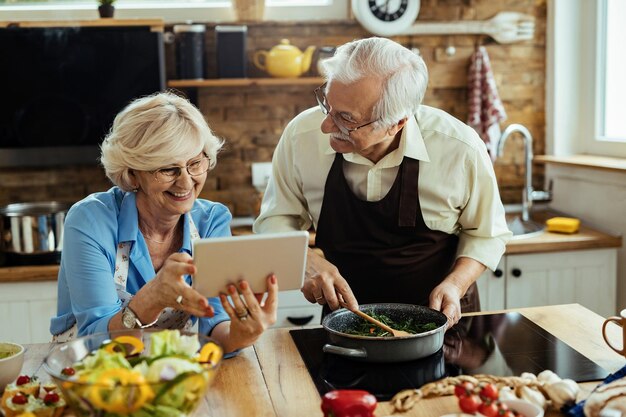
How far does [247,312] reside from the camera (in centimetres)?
161

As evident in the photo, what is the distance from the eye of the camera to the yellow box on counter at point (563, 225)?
129 inches

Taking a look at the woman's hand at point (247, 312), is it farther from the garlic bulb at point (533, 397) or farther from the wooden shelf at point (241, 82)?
the wooden shelf at point (241, 82)

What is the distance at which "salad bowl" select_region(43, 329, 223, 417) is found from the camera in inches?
44.1

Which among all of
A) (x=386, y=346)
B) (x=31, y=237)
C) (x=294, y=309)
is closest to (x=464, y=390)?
(x=386, y=346)

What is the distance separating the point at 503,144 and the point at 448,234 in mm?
1435

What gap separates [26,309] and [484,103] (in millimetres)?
2205

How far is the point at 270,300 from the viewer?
1.59m

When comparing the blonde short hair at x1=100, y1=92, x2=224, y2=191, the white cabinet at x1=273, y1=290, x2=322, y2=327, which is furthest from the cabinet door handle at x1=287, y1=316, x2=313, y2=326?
the blonde short hair at x1=100, y1=92, x2=224, y2=191

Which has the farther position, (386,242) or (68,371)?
(386,242)

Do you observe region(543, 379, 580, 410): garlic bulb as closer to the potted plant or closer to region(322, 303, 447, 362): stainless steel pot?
region(322, 303, 447, 362): stainless steel pot

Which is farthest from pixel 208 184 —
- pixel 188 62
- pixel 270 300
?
pixel 270 300

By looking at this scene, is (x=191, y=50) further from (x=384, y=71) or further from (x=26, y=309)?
(x=384, y=71)

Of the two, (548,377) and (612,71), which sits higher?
(612,71)

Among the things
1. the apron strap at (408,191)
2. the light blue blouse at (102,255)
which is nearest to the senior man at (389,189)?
the apron strap at (408,191)
